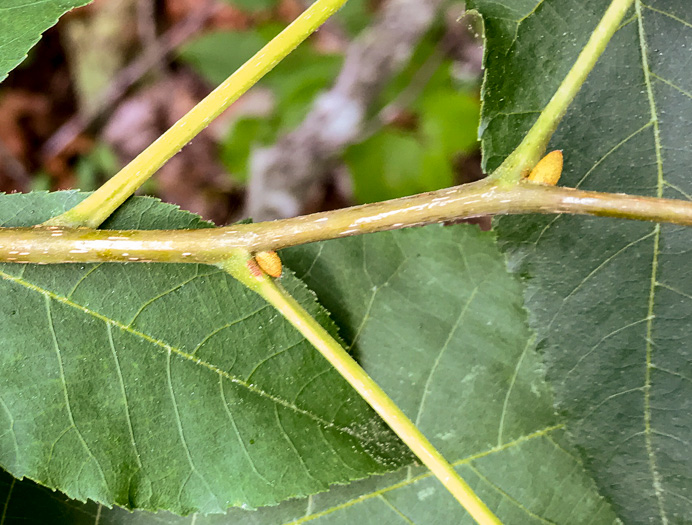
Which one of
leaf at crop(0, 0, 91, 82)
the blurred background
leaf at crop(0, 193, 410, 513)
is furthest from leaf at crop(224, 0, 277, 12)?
leaf at crop(0, 193, 410, 513)

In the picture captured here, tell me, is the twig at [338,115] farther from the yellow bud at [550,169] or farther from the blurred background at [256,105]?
the yellow bud at [550,169]

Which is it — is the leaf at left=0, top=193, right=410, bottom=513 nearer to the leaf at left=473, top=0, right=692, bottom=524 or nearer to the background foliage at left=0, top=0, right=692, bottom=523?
the background foliage at left=0, top=0, right=692, bottom=523

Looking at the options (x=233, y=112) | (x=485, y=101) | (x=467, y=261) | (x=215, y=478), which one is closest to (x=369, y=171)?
(x=233, y=112)

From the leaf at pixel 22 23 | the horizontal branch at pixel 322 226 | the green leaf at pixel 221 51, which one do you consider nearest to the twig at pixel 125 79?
the green leaf at pixel 221 51

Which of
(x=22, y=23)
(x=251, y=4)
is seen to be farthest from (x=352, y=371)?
(x=251, y=4)

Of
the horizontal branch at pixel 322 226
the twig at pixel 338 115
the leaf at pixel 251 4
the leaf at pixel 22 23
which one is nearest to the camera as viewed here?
the horizontal branch at pixel 322 226

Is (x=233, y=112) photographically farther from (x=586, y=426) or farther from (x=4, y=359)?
(x=586, y=426)
